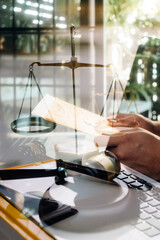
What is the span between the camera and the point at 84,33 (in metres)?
1.77

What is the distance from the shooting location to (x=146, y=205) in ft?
1.47

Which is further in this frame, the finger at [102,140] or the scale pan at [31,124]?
the scale pan at [31,124]

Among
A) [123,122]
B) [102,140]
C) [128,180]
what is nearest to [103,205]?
[128,180]

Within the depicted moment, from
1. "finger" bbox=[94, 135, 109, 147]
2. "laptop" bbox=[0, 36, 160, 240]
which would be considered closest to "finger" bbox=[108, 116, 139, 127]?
"finger" bbox=[94, 135, 109, 147]

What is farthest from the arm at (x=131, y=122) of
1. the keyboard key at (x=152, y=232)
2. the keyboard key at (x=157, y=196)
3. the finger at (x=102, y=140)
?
the keyboard key at (x=152, y=232)

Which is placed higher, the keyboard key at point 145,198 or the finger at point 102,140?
the finger at point 102,140

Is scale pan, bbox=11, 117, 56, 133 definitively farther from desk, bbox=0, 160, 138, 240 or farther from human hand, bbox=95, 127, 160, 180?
desk, bbox=0, 160, 138, 240

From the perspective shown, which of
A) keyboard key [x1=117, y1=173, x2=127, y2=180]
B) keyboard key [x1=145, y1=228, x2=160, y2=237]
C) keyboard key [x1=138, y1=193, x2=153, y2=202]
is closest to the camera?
keyboard key [x1=145, y1=228, x2=160, y2=237]

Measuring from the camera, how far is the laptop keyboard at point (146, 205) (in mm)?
383

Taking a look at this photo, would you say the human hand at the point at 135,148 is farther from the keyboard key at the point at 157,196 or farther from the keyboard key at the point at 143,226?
the keyboard key at the point at 143,226

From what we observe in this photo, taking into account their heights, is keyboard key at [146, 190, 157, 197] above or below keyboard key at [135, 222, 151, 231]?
below

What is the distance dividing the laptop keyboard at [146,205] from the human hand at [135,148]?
100 mm

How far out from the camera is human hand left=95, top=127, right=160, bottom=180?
70 cm

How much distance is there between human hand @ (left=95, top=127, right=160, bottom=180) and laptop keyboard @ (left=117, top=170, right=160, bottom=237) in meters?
0.10
